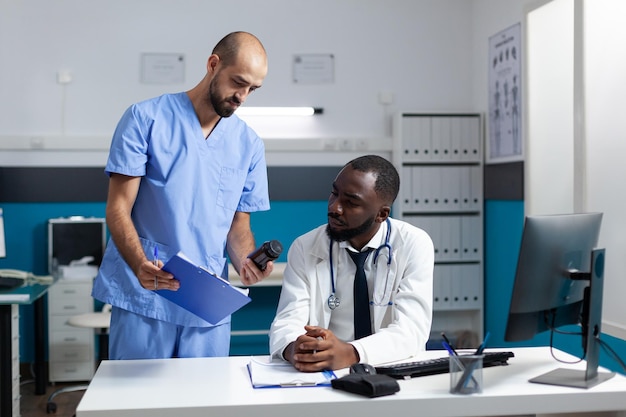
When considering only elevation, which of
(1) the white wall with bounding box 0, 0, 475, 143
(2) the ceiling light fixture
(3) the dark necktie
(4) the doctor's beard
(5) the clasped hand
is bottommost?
(5) the clasped hand

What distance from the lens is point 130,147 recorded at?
2266mm

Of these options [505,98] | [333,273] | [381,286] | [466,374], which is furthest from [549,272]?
[505,98]

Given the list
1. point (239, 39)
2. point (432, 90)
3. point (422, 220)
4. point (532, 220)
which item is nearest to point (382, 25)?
point (432, 90)

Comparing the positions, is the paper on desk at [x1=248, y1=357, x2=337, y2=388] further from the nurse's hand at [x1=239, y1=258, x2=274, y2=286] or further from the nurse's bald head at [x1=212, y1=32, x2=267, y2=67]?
the nurse's bald head at [x1=212, y1=32, x2=267, y2=67]

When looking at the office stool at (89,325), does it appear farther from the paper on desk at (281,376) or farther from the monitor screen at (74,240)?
the paper on desk at (281,376)

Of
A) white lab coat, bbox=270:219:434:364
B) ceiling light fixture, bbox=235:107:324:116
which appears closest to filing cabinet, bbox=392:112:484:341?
ceiling light fixture, bbox=235:107:324:116

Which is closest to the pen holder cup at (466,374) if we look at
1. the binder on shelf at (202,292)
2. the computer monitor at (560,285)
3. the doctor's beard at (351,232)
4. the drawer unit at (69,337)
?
the computer monitor at (560,285)

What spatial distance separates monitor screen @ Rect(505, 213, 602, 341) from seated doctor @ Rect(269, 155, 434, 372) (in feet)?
1.25

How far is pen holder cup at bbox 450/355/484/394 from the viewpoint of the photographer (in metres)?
1.75

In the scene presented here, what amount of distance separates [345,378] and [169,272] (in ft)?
1.65

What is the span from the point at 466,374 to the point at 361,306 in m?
0.54

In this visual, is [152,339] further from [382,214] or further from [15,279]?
[15,279]

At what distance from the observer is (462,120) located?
5.27 metres

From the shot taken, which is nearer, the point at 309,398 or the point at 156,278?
the point at 309,398
